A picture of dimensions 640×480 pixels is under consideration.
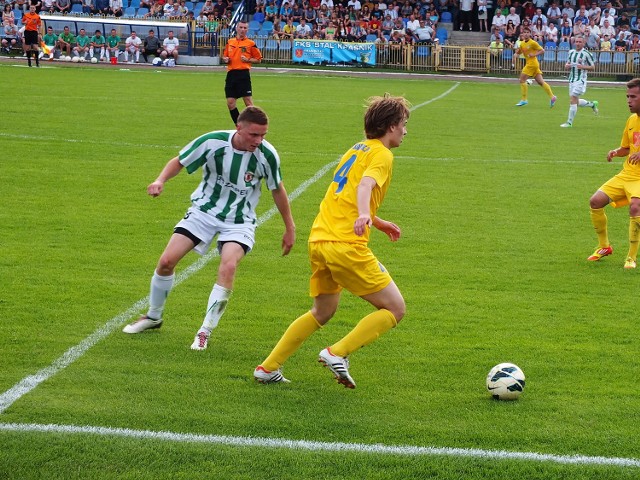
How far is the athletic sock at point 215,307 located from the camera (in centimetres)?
656

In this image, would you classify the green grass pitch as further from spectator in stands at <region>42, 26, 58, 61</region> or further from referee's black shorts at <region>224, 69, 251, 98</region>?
spectator in stands at <region>42, 26, 58, 61</region>

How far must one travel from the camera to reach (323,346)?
21.9 feet

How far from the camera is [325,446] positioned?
4.90 metres

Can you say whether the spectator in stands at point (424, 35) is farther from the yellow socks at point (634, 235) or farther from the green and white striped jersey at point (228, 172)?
the green and white striped jersey at point (228, 172)

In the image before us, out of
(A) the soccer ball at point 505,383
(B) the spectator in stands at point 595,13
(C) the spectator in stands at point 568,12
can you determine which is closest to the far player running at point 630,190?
(A) the soccer ball at point 505,383

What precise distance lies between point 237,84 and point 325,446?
54.6 ft

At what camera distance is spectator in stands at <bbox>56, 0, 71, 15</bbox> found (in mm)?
44188

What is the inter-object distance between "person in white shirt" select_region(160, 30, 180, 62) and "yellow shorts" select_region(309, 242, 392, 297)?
3606cm

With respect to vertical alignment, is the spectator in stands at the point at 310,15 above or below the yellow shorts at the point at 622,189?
above

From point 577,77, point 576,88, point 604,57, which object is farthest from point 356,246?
point 604,57

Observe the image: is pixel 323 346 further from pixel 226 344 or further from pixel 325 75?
pixel 325 75

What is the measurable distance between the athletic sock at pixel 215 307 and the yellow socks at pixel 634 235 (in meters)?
4.81

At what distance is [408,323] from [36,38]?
3089 centimetres

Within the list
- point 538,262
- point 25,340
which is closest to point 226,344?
point 25,340
